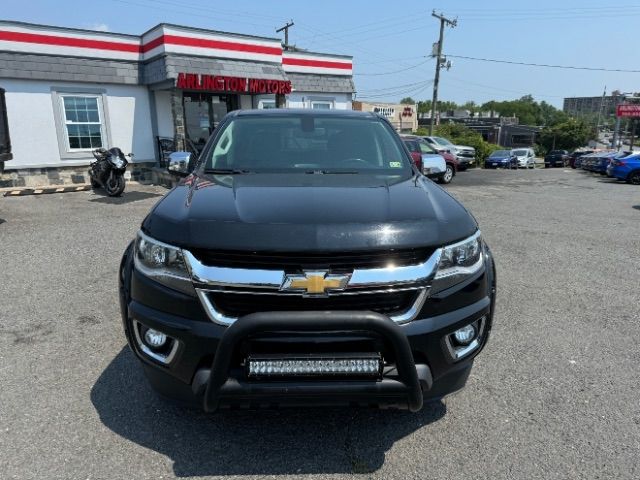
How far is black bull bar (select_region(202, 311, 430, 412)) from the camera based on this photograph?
200 centimetres

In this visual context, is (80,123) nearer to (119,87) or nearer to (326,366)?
(119,87)

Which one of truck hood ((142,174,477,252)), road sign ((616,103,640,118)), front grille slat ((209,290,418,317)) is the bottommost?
front grille slat ((209,290,418,317))

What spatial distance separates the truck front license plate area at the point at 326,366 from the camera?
209 centimetres

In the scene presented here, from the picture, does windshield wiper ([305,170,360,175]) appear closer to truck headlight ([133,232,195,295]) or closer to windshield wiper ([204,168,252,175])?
windshield wiper ([204,168,252,175])

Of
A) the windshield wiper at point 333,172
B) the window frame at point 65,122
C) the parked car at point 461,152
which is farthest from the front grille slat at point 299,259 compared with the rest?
the parked car at point 461,152

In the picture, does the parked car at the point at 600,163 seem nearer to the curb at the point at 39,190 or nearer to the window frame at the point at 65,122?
the window frame at the point at 65,122

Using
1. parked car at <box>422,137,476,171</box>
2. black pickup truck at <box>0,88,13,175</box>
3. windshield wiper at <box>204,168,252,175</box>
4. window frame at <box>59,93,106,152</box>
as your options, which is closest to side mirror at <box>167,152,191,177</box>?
windshield wiper at <box>204,168,252,175</box>

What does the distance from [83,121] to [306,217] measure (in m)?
13.5

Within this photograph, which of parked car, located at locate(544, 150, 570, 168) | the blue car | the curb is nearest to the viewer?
the curb

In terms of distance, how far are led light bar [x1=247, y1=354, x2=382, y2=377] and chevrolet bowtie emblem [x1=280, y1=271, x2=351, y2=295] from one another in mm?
306

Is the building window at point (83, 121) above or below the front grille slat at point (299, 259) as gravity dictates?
above

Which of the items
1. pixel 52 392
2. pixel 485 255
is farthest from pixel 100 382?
pixel 485 255

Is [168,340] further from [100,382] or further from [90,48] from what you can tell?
[90,48]

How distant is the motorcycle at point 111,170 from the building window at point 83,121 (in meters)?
2.21
